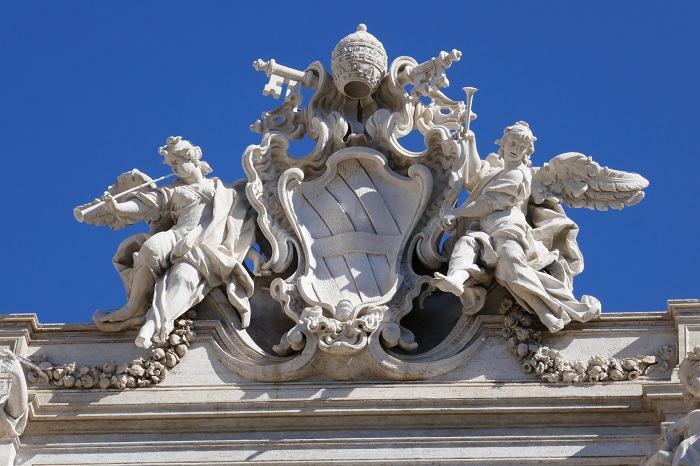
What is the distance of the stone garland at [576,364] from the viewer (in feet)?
63.5

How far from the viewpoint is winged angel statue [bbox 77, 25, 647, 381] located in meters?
19.7

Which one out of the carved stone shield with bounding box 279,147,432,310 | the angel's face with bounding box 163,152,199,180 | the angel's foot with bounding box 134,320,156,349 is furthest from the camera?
the angel's face with bounding box 163,152,199,180

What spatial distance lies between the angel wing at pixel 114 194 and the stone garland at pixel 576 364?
3.21 meters

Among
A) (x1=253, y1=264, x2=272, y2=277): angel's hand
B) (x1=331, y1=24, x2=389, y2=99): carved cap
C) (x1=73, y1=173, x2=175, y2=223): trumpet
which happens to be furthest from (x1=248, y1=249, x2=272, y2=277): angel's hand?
(x1=331, y1=24, x2=389, y2=99): carved cap

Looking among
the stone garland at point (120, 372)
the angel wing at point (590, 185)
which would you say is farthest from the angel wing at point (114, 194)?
the angel wing at point (590, 185)

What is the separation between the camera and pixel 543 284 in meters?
19.7

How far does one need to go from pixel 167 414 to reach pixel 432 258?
7.95 feet

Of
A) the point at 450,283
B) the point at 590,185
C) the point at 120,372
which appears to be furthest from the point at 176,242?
the point at 590,185

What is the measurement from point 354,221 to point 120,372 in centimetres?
226

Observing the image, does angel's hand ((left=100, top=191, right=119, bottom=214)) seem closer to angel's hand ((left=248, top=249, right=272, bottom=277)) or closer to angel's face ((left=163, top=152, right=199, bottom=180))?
angel's face ((left=163, top=152, right=199, bottom=180))

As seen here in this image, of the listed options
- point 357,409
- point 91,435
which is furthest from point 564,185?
point 91,435

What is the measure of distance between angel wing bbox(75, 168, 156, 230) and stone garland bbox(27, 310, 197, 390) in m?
1.23

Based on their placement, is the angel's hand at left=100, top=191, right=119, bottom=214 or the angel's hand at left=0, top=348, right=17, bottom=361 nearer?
the angel's hand at left=0, top=348, right=17, bottom=361

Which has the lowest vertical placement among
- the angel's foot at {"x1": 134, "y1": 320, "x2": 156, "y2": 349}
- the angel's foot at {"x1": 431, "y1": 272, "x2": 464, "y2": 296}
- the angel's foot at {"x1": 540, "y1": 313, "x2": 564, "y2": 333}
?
the angel's foot at {"x1": 540, "y1": 313, "x2": 564, "y2": 333}
